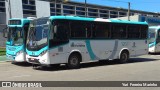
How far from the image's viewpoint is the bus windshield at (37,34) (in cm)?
1521

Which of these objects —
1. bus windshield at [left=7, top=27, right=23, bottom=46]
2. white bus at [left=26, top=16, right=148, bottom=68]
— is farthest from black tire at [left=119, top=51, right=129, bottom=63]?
bus windshield at [left=7, top=27, right=23, bottom=46]

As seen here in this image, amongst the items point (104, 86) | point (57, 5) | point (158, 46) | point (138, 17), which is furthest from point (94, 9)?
point (104, 86)

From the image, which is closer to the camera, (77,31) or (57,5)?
(77,31)

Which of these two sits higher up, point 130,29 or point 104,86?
point 130,29

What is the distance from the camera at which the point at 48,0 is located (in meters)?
106

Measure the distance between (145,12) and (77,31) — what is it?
128m

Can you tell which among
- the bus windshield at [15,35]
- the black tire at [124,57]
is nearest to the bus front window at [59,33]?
the bus windshield at [15,35]

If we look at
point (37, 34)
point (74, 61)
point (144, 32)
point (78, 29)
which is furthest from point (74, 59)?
point (144, 32)

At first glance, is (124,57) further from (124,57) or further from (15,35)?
(15,35)

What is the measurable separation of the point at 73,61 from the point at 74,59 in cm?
14

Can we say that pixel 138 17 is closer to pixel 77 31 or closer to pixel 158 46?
pixel 158 46

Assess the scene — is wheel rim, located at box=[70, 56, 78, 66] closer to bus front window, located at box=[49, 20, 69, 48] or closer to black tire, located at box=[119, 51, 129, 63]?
bus front window, located at box=[49, 20, 69, 48]

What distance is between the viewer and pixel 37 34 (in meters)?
15.7

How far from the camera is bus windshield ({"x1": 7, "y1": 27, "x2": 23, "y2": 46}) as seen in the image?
1777 cm
